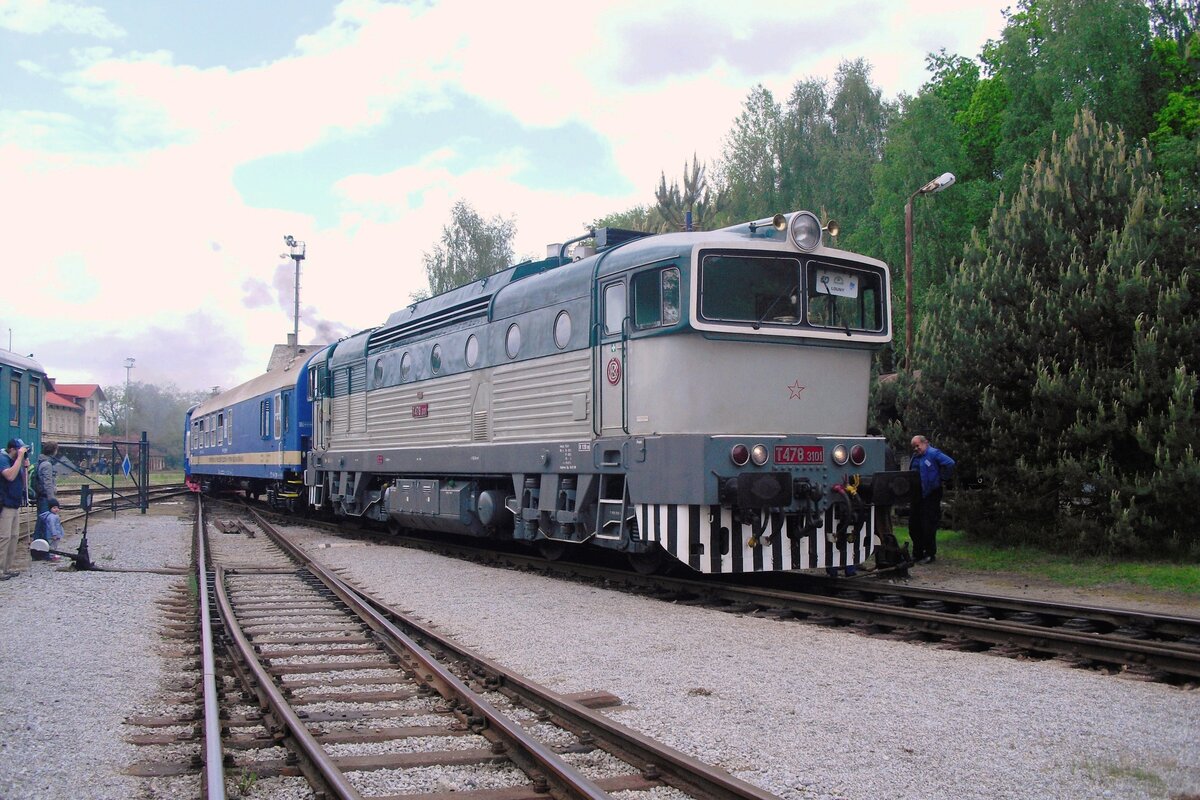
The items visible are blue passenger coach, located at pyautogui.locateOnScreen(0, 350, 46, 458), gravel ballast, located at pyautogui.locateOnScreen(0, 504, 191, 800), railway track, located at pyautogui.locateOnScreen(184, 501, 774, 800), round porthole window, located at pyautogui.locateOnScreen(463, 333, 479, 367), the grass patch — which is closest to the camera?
railway track, located at pyautogui.locateOnScreen(184, 501, 774, 800)

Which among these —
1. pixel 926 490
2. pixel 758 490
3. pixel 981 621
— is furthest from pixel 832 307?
pixel 981 621

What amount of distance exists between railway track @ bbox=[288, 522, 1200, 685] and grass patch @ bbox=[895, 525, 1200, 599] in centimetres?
246

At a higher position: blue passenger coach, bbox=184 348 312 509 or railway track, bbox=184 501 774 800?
blue passenger coach, bbox=184 348 312 509

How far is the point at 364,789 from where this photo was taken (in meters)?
4.49

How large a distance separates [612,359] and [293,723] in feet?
18.5

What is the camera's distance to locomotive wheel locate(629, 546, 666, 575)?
10727 mm

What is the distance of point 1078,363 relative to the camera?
1255 cm

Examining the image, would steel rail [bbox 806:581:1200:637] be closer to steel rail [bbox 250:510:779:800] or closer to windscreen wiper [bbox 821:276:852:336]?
windscreen wiper [bbox 821:276:852:336]

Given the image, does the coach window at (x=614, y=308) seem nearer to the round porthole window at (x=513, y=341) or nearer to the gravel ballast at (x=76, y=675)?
the round porthole window at (x=513, y=341)

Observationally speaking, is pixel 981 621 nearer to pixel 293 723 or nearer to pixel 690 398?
pixel 690 398

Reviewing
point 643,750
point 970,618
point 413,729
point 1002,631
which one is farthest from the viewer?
point 970,618

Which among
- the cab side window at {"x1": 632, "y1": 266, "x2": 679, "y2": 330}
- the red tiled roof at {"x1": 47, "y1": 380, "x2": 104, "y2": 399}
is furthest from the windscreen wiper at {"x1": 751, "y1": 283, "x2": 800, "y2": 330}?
the red tiled roof at {"x1": 47, "y1": 380, "x2": 104, "y2": 399}

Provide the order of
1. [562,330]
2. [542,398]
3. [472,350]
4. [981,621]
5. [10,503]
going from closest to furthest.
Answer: [981,621] → [562,330] → [10,503] → [542,398] → [472,350]

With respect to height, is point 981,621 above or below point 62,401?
below
